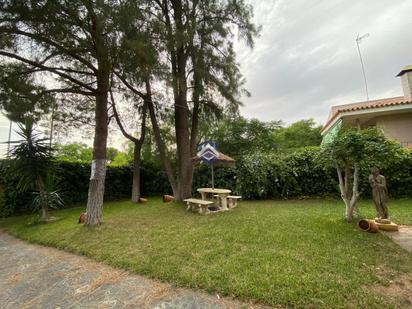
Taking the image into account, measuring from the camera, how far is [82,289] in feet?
8.38

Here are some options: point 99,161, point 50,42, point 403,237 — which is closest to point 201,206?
point 99,161

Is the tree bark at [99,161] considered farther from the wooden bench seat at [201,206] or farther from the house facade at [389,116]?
the house facade at [389,116]

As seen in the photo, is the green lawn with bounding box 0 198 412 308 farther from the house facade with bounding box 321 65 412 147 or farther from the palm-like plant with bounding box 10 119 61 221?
the house facade with bounding box 321 65 412 147

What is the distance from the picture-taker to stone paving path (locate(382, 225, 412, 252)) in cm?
316

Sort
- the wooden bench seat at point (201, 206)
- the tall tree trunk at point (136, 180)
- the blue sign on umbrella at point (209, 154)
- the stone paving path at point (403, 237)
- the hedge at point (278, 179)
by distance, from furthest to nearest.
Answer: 1. the tall tree trunk at point (136, 180)
2. the hedge at point (278, 179)
3. the blue sign on umbrella at point (209, 154)
4. the wooden bench seat at point (201, 206)
5. the stone paving path at point (403, 237)

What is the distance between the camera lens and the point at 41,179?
6.75 m

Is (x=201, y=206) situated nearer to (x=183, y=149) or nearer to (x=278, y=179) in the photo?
(x=183, y=149)

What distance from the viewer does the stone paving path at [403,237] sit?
3.16 m

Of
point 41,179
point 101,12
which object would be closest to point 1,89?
point 41,179

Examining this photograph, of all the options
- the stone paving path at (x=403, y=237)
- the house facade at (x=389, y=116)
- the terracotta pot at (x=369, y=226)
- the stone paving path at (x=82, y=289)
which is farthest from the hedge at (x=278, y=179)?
the stone paving path at (x=82, y=289)

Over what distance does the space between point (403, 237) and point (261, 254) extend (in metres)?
2.55

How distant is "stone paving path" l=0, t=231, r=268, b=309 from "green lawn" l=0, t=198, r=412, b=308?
15 centimetres

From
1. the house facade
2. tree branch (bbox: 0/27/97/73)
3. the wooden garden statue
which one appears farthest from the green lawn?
the house facade

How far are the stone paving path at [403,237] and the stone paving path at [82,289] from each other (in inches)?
110
